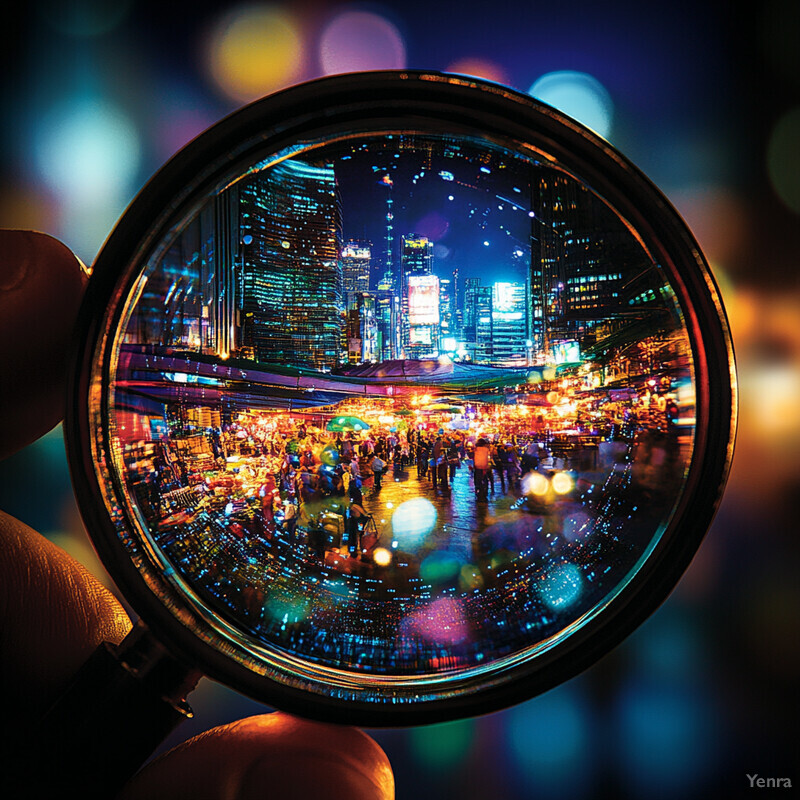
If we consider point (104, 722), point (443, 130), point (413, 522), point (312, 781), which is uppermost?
point (443, 130)

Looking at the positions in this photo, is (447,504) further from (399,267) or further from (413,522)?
(399,267)

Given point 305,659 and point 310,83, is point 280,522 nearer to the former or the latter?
point 305,659

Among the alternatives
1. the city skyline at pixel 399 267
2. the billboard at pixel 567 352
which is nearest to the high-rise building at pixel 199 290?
the city skyline at pixel 399 267

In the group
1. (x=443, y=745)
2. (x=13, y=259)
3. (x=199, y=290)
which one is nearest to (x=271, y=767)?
(x=199, y=290)

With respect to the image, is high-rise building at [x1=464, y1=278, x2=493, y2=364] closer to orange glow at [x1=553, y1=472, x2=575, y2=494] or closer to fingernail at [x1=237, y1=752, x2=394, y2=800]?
orange glow at [x1=553, y1=472, x2=575, y2=494]

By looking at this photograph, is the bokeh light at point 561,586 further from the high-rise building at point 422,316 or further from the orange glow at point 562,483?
the high-rise building at point 422,316

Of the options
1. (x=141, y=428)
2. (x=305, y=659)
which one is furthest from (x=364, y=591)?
(x=141, y=428)
